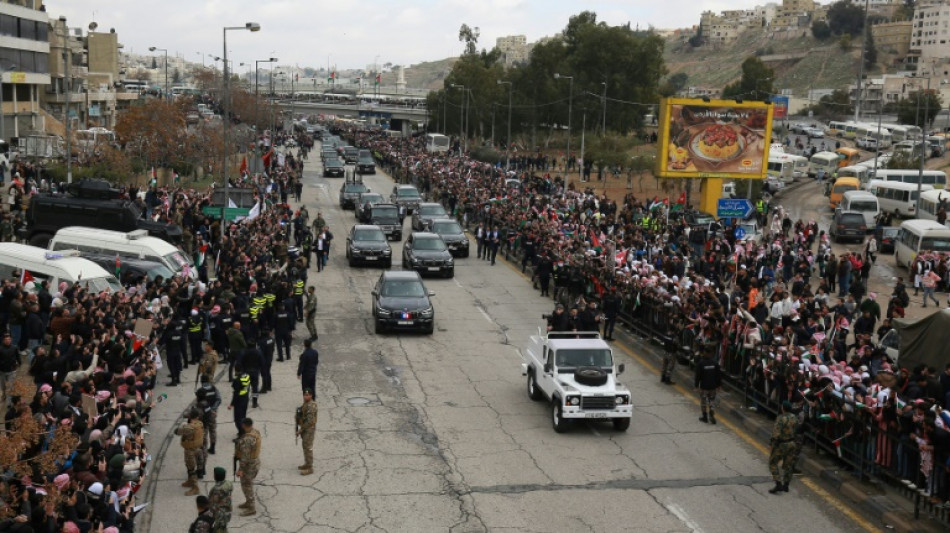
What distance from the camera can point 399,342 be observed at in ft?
77.6

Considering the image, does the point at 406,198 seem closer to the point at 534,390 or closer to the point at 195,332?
the point at 195,332

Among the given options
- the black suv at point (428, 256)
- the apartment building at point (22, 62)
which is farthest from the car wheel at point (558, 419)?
the apartment building at point (22, 62)

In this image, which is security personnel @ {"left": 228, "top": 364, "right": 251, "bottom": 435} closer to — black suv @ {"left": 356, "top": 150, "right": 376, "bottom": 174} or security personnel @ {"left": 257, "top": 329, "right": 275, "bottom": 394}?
security personnel @ {"left": 257, "top": 329, "right": 275, "bottom": 394}

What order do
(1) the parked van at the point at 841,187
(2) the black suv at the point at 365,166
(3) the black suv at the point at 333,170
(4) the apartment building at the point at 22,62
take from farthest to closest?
1. (2) the black suv at the point at 365,166
2. (3) the black suv at the point at 333,170
3. (4) the apartment building at the point at 22,62
4. (1) the parked van at the point at 841,187

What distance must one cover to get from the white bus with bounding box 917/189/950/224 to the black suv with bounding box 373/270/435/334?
31.9 metres

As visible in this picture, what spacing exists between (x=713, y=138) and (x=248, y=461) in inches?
1385

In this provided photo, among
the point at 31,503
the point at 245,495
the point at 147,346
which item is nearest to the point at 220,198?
the point at 147,346

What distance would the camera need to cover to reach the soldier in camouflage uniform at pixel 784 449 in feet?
45.6

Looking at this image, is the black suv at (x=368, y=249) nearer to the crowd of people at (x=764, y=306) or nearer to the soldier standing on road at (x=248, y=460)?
the crowd of people at (x=764, y=306)

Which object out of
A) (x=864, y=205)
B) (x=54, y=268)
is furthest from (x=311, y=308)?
(x=864, y=205)

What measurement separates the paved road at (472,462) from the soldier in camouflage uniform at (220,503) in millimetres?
1493

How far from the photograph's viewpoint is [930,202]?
4844 centimetres

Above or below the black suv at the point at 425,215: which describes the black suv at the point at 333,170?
below

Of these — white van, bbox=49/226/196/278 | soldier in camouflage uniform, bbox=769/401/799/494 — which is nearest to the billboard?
white van, bbox=49/226/196/278
